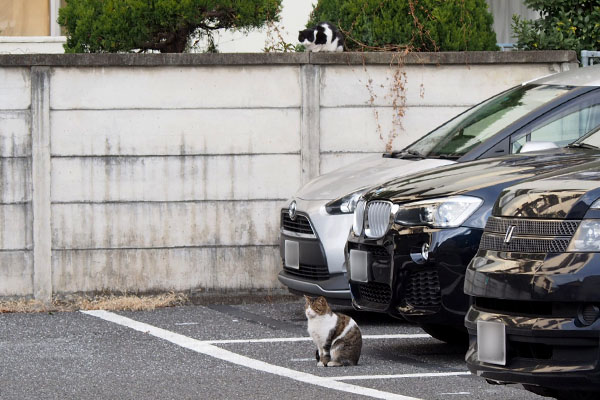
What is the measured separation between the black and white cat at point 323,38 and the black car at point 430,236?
148 inches

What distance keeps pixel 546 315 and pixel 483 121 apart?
422cm

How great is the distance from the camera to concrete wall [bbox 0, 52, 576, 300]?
9875 millimetres

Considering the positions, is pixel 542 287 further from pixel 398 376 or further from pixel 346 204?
pixel 346 204

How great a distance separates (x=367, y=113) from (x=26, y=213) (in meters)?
3.18

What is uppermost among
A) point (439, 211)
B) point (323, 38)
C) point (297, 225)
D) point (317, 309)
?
point (323, 38)

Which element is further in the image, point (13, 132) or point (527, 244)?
point (13, 132)

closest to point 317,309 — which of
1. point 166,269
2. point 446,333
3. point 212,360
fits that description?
point 212,360

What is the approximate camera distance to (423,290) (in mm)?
6504

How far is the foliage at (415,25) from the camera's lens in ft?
35.1

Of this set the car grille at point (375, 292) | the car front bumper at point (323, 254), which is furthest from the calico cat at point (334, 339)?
the car front bumper at point (323, 254)

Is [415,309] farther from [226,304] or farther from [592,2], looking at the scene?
[592,2]

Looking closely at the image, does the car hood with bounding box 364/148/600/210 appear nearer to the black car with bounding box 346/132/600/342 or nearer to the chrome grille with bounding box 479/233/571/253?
the black car with bounding box 346/132/600/342

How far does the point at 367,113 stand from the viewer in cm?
1011

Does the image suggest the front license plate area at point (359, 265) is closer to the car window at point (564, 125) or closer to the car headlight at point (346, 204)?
the car headlight at point (346, 204)
